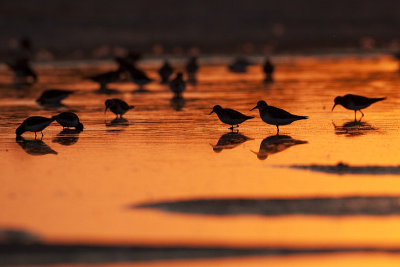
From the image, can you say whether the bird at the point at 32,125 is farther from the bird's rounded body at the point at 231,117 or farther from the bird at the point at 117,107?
the bird's rounded body at the point at 231,117

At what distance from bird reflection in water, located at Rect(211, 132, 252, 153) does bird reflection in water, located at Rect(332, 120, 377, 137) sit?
223cm

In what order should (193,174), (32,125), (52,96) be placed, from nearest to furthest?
(193,174)
(32,125)
(52,96)

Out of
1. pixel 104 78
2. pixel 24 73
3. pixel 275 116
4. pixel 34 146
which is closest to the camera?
pixel 34 146

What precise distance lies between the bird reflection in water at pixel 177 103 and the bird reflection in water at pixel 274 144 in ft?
21.0

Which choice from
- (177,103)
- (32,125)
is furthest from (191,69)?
(32,125)

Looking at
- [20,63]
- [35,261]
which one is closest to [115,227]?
[35,261]

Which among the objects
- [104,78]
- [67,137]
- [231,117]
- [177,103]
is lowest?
[67,137]

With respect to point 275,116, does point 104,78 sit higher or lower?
higher

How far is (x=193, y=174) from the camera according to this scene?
13.1m

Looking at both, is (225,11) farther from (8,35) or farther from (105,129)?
(105,129)

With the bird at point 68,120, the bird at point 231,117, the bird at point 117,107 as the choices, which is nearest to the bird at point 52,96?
the bird at point 117,107

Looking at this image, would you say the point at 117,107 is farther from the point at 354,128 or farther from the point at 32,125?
the point at 354,128

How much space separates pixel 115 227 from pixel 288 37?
60012mm

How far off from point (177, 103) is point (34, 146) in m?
8.73
